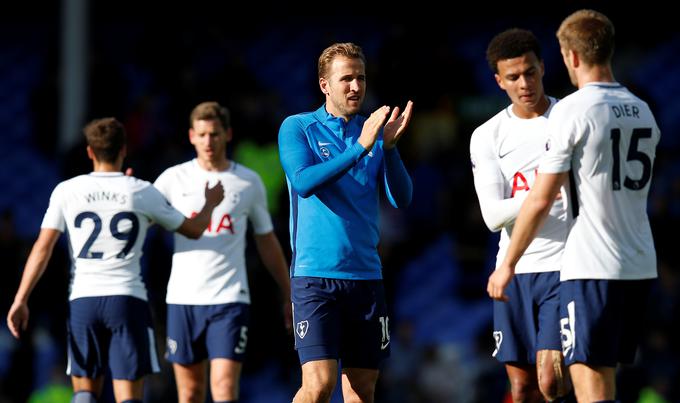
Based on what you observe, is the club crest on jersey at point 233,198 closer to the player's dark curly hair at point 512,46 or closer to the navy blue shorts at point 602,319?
the player's dark curly hair at point 512,46

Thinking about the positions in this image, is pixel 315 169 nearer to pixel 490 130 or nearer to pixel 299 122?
pixel 299 122

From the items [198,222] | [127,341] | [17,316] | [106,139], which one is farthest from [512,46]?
[17,316]

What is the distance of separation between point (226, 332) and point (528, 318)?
8.39 feet

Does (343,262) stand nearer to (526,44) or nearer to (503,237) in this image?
(503,237)

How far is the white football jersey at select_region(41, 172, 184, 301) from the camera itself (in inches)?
321

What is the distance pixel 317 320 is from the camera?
21.8 ft

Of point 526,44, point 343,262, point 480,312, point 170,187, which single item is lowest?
point 480,312

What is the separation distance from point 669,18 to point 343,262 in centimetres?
1170

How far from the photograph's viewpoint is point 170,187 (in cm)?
905

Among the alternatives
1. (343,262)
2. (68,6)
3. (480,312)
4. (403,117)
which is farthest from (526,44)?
(68,6)

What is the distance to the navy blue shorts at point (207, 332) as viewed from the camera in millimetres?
8781

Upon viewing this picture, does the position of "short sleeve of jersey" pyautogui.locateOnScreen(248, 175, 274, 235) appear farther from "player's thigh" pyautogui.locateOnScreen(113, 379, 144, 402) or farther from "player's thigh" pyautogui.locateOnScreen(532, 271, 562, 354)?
"player's thigh" pyautogui.locateOnScreen(532, 271, 562, 354)

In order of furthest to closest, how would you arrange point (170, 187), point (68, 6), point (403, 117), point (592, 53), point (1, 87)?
point (1, 87), point (68, 6), point (170, 187), point (403, 117), point (592, 53)

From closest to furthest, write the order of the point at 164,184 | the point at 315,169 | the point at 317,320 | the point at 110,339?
1. the point at 315,169
2. the point at 317,320
3. the point at 110,339
4. the point at 164,184
